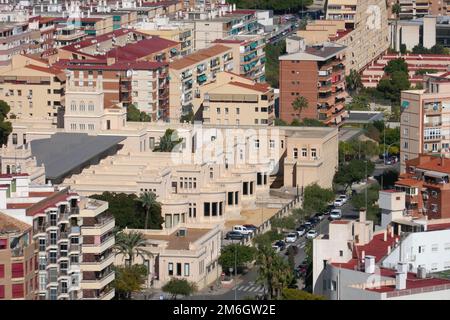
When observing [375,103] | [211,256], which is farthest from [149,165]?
[375,103]

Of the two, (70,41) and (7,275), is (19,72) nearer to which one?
(70,41)

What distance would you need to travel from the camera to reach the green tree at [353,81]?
4938 cm

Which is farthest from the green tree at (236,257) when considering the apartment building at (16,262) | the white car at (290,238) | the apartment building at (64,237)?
the apartment building at (16,262)

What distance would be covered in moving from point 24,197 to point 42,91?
19.6 m

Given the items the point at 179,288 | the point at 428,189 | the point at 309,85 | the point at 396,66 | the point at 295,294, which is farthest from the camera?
the point at 396,66

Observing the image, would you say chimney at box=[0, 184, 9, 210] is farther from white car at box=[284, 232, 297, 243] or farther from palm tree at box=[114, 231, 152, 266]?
white car at box=[284, 232, 297, 243]

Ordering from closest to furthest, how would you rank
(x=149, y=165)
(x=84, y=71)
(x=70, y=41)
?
(x=149, y=165) < (x=84, y=71) < (x=70, y=41)

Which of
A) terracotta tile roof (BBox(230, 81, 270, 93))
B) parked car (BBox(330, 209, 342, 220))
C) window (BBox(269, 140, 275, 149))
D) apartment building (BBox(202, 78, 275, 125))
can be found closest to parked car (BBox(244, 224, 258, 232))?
parked car (BBox(330, 209, 342, 220))

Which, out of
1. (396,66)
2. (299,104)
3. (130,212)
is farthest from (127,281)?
(396,66)

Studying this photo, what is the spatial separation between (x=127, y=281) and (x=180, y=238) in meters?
3.01

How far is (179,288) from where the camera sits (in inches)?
1076

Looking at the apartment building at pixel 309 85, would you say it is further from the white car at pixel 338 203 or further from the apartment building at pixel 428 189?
the apartment building at pixel 428 189

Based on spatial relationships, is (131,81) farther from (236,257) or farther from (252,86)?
(236,257)

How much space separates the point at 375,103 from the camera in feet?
159
